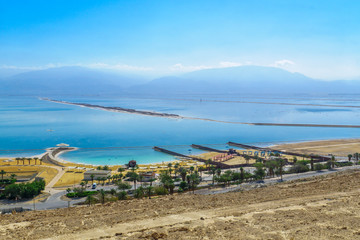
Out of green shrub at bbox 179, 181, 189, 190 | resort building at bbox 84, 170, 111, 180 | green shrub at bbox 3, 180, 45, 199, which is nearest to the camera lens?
green shrub at bbox 3, 180, 45, 199

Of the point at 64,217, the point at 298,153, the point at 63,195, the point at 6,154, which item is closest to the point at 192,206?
the point at 64,217

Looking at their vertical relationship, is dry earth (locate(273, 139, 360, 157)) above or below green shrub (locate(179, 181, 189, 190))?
below

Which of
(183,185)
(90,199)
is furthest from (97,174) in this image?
(90,199)

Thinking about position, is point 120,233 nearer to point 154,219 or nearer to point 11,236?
point 154,219

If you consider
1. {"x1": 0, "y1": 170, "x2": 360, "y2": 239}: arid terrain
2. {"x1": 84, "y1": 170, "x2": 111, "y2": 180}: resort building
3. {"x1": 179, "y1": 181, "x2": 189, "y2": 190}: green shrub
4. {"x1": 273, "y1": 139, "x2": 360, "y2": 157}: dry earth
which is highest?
{"x1": 0, "y1": 170, "x2": 360, "y2": 239}: arid terrain

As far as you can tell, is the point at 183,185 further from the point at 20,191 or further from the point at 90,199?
the point at 20,191

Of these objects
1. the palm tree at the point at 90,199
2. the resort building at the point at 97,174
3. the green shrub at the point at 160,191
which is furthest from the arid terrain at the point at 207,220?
the resort building at the point at 97,174

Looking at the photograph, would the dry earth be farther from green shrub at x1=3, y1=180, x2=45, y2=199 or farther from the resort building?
green shrub at x1=3, y1=180, x2=45, y2=199

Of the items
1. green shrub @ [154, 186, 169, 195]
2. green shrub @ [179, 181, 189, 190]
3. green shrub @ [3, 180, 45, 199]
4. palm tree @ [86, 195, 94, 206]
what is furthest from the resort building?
palm tree @ [86, 195, 94, 206]

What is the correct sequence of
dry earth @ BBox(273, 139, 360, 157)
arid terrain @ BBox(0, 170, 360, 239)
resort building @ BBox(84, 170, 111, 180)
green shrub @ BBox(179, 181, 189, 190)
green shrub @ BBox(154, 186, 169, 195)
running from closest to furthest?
1. arid terrain @ BBox(0, 170, 360, 239)
2. green shrub @ BBox(154, 186, 169, 195)
3. green shrub @ BBox(179, 181, 189, 190)
4. resort building @ BBox(84, 170, 111, 180)
5. dry earth @ BBox(273, 139, 360, 157)
